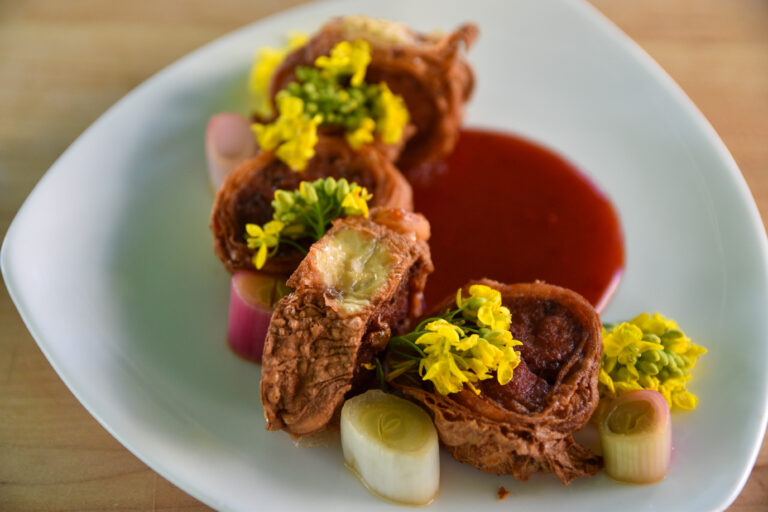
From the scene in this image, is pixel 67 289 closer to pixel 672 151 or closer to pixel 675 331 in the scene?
pixel 675 331

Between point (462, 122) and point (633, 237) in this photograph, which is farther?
point (462, 122)

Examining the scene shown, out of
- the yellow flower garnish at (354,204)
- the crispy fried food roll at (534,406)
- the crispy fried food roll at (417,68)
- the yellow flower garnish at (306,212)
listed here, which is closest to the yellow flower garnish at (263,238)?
the yellow flower garnish at (306,212)

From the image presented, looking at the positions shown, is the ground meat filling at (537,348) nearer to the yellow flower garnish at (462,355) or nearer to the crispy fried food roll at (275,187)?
the yellow flower garnish at (462,355)

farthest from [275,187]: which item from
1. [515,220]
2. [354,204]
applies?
[515,220]

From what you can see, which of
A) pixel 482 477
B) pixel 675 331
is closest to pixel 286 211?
pixel 482 477

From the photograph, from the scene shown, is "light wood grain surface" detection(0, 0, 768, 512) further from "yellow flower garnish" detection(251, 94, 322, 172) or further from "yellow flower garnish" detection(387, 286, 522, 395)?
"yellow flower garnish" detection(251, 94, 322, 172)
